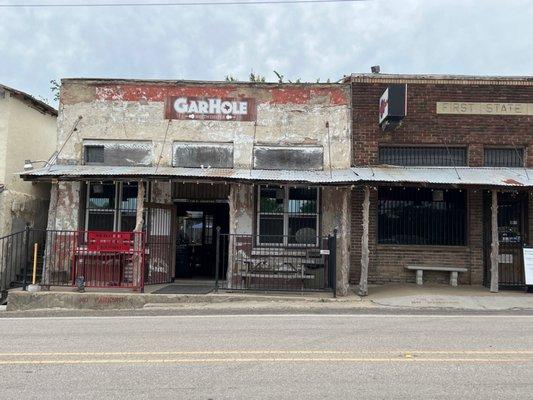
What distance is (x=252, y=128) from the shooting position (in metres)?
14.3

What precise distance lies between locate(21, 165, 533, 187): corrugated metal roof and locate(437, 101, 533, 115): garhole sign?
158cm

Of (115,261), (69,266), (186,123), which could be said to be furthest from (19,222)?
(186,123)

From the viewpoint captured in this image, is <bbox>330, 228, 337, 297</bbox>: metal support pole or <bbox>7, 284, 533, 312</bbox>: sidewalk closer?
<bbox>7, 284, 533, 312</bbox>: sidewalk

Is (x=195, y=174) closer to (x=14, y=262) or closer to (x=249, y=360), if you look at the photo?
(x=14, y=262)

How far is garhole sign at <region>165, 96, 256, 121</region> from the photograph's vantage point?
14.4 meters

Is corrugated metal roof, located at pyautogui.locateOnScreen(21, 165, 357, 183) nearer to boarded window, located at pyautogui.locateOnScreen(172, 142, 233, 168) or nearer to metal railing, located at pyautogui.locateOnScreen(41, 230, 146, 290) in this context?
boarded window, located at pyautogui.locateOnScreen(172, 142, 233, 168)

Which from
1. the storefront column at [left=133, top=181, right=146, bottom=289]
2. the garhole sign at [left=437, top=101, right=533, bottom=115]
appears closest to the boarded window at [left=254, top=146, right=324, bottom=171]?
the storefront column at [left=133, top=181, right=146, bottom=289]

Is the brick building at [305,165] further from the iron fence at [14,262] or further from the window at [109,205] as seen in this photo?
the iron fence at [14,262]

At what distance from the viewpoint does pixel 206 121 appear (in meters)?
14.4

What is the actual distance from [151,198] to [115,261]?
2160mm

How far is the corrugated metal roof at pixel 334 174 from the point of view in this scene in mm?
12062

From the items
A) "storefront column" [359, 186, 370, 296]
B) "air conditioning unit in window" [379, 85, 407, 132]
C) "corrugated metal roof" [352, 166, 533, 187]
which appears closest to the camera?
"corrugated metal roof" [352, 166, 533, 187]

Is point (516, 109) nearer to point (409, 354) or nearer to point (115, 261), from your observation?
point (409, 354)

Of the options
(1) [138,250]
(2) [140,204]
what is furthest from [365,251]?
(2) [140,204]
